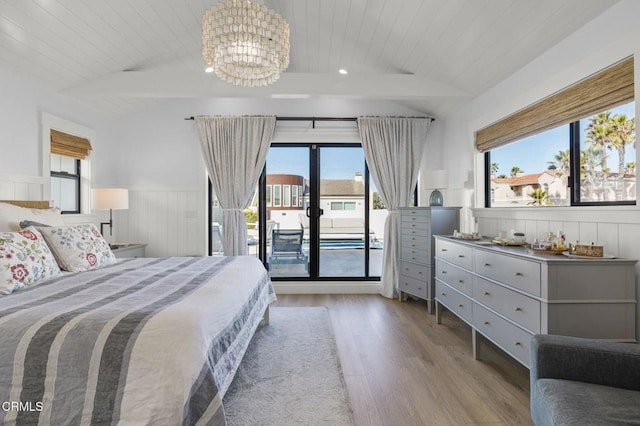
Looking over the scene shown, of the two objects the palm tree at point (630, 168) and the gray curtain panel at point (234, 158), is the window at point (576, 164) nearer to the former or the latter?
the palm tree at point (630, 168)

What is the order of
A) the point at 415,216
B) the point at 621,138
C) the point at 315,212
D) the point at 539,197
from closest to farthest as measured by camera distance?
1. the point at 621,138
2. the point at 539,197
3. the point at 415,216
4. the point at 315,212

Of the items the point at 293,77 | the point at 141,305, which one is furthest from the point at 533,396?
the point at 293,77

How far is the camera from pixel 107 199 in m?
3.75

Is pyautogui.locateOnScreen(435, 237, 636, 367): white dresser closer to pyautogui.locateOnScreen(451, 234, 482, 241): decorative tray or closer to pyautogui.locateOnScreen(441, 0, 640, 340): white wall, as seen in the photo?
pyautogui.locateOnScreen(441, 0, 640, 340): white wall

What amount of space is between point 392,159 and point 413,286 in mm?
1695

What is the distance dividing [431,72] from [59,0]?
10.9ft

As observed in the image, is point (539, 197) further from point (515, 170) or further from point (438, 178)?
point (438, 178)

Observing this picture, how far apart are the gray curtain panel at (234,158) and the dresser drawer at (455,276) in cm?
251

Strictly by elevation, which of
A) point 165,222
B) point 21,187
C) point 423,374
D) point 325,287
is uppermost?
point 21,187

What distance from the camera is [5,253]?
1.88 metres

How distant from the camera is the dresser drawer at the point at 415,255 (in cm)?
376


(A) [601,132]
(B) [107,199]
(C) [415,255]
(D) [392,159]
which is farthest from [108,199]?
(A) [601,132]

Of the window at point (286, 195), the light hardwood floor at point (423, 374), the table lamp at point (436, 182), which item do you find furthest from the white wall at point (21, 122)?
the table lamp at point (436, 182)

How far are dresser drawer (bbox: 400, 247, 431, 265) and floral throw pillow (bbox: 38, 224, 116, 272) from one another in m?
3.12
